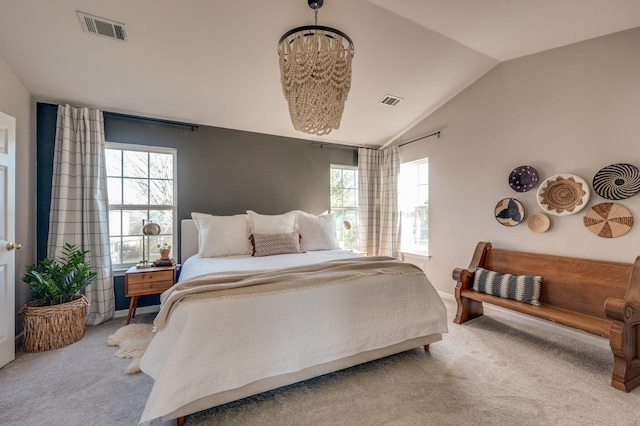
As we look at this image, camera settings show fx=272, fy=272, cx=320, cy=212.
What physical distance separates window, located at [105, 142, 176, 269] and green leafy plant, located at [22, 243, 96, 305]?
608 millimetres

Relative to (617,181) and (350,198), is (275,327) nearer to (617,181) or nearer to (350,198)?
(617,181)

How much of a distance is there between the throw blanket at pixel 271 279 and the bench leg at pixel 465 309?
41.2 inches

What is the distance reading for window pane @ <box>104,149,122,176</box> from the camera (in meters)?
3.11

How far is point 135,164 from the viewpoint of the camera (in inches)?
128

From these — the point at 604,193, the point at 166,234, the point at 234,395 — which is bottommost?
the point at 234,395

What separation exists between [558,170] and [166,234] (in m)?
4.35

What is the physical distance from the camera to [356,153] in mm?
4641

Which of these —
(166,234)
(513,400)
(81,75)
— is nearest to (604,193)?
(513,400)

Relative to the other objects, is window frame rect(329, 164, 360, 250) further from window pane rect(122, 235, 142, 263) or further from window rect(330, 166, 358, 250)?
window pane rect(122, 235, 142, 263)

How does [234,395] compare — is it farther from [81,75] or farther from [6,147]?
[81,75]

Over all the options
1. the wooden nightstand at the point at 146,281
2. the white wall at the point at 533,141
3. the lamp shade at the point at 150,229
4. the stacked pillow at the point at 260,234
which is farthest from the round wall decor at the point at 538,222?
the lamp shade at the point at 150,229

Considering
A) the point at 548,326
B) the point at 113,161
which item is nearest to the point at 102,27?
the point at 113,161

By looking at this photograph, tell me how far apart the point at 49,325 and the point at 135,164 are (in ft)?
5.89

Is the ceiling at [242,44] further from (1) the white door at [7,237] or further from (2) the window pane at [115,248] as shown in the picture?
(2) the window pane at [115,248]
